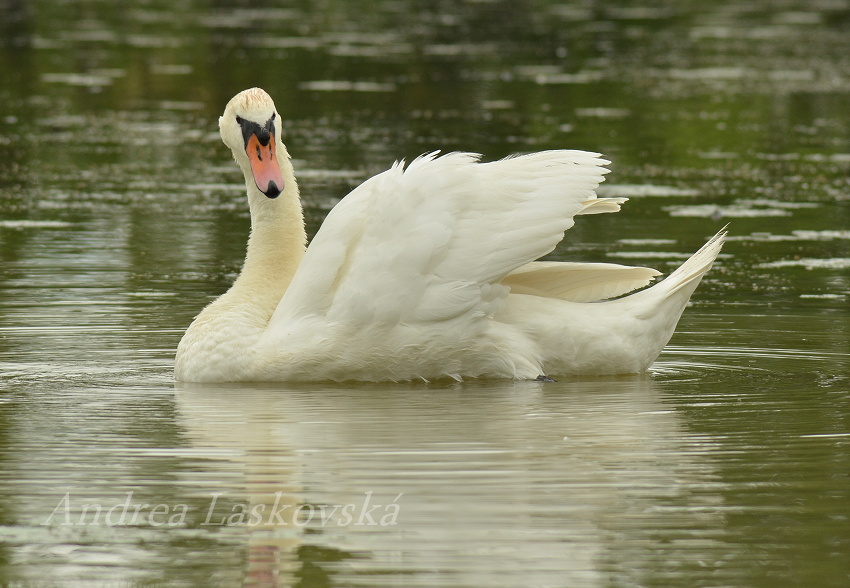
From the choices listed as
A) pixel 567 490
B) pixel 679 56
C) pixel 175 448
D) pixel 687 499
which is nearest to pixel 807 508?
pixel 687 499

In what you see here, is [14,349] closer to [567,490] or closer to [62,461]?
[62,461]

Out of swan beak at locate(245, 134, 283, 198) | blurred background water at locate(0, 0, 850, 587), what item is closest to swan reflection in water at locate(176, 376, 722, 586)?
blurred background water at locate(0, 0, 850, 587)

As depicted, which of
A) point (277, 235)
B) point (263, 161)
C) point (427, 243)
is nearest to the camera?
point (427, 243)

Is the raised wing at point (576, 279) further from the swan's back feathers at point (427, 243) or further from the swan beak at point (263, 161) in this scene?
the swan beak at point (263, 161)

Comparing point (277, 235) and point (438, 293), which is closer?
point (438, 293)

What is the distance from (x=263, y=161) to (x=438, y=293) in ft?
4.57

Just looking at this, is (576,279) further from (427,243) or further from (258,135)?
(258,135)

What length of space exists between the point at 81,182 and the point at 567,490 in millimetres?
11753

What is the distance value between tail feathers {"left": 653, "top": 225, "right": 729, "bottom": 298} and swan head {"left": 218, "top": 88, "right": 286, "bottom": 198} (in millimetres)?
2221

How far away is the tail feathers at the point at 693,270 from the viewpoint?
9406 mm

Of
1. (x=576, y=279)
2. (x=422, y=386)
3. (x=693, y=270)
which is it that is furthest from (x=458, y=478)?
(x=576, y=279)

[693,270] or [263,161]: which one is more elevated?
[263,161]

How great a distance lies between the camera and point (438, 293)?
8.90 m

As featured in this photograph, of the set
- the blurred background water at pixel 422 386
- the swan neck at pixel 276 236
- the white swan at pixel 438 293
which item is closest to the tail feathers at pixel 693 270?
the white swan at pixel 438 293
